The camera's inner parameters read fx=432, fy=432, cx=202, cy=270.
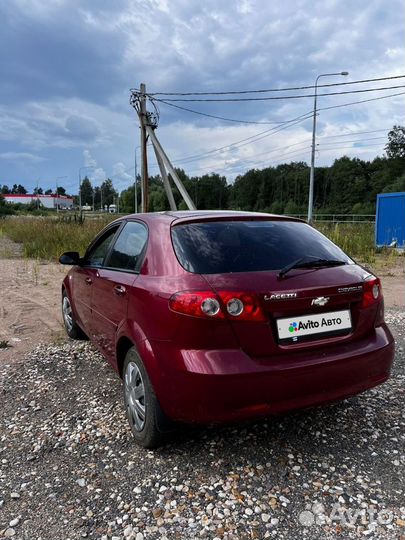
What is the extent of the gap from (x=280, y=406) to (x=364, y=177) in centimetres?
8304

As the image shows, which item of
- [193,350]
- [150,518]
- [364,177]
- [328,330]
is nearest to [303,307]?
[328,330]

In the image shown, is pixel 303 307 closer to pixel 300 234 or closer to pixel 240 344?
pixel 240 344

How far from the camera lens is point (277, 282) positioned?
2.43 meters

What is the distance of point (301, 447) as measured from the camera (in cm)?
276

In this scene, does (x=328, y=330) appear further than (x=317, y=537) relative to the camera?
Yes

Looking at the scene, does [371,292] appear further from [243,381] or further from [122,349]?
[122,349]

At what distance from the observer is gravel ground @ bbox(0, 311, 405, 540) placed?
6.92 feet

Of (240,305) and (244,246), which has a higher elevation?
(244,246)

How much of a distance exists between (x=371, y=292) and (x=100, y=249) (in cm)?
246

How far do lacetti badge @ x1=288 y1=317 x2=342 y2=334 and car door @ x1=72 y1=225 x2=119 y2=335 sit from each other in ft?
6.53

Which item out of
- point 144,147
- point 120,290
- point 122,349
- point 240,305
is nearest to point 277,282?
point 240,305

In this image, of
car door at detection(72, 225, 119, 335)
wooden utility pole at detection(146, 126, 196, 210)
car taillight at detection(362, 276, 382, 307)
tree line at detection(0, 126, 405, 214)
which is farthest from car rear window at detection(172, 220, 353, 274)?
tree line at detection(0, 126, 405, 214)

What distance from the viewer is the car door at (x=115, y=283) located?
303cm

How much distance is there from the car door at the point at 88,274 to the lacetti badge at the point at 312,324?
1990mm
